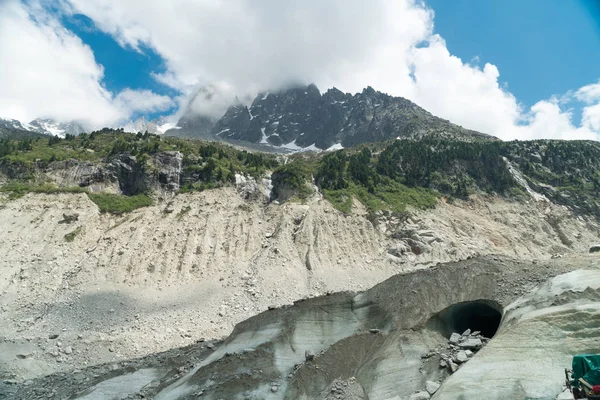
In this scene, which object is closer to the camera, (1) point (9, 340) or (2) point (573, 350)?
(2) point (573, 350)

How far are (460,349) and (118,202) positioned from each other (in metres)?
44.7

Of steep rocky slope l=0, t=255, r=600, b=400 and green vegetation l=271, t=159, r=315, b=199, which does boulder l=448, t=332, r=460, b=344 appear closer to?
steep rocky slope l=0, t=255, r=600, b=400

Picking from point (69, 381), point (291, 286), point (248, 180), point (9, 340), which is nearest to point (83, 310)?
point (9, 340)

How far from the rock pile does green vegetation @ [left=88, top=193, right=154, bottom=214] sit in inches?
1656

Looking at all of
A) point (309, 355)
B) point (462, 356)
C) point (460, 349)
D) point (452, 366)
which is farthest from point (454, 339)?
point (309, 355)

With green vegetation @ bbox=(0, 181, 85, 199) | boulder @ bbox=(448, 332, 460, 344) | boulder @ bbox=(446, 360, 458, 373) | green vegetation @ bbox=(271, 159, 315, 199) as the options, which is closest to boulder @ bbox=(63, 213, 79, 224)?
green vegetation @ bbox=(0, 181, 85, 199)

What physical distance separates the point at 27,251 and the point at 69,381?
1843 cm

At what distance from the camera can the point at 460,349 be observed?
1853 centimetres

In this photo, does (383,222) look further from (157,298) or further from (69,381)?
(69,381)

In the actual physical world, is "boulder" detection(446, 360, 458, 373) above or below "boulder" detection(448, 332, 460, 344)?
below

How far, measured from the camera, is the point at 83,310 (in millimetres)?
32344

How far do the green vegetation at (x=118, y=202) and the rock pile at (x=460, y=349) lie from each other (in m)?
42.1

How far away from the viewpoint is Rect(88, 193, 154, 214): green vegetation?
156 ft

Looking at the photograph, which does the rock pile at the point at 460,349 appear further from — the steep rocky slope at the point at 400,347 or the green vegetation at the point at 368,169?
the green vegetation at the point at 368,169
